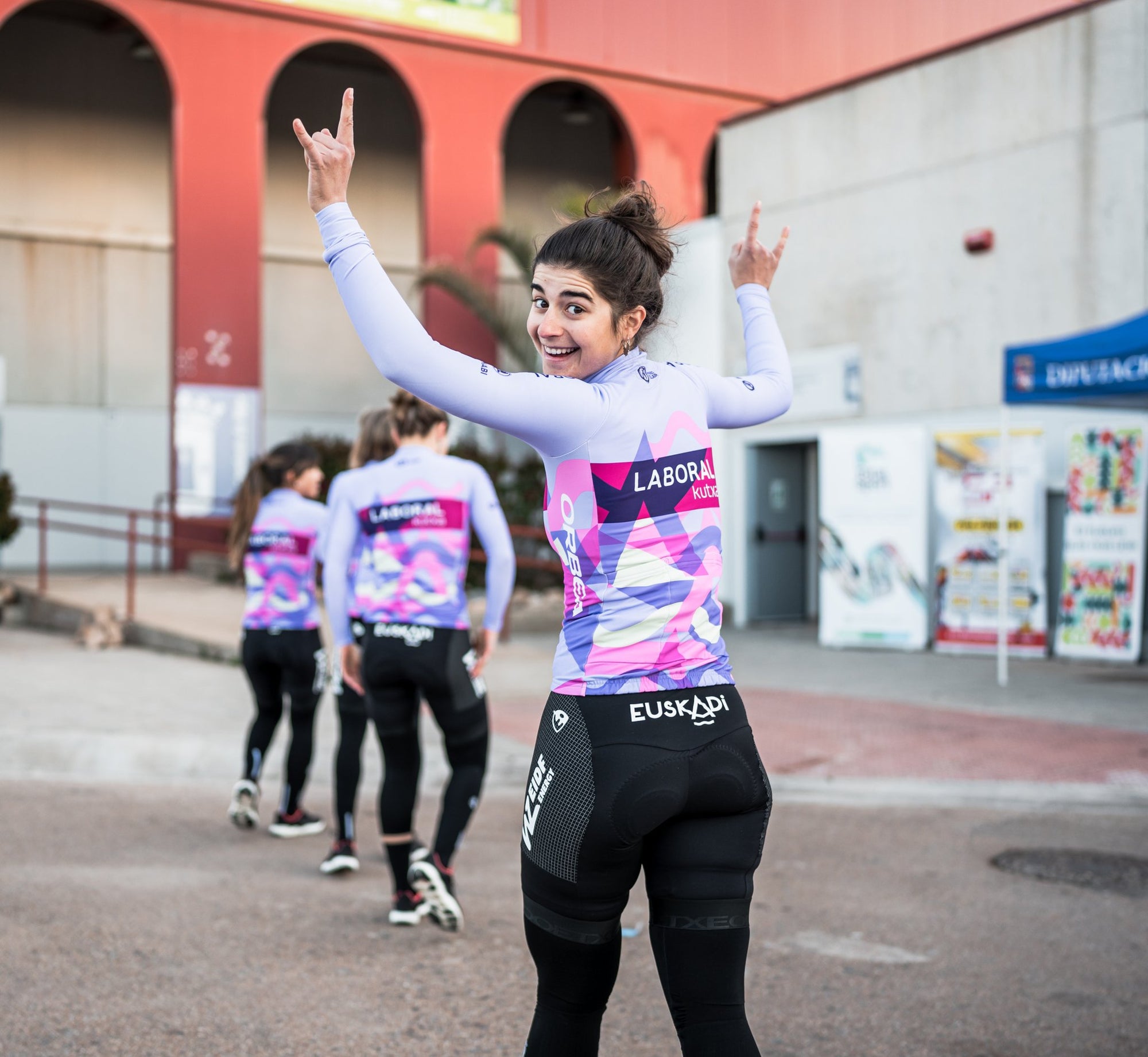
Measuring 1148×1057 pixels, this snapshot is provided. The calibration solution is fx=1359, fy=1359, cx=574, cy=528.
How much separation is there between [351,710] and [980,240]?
10482 millimetres

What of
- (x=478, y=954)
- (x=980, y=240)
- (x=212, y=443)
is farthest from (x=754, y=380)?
(x=212, y=443)

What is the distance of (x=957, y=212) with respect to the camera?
14.6 metres

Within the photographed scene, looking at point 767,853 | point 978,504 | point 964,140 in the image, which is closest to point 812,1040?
point 767,853

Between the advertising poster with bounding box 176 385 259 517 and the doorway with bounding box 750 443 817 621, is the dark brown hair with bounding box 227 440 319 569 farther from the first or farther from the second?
the advertising poster with bounding box 176 385 259 517

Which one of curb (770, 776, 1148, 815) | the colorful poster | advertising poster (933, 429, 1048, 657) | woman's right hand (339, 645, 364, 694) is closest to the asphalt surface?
curb (770, 776, 1148, 815)

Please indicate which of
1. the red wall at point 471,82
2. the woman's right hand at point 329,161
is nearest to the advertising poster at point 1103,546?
the red wall at point 471,82

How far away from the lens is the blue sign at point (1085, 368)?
32.2 feet

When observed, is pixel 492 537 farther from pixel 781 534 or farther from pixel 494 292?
pixel 494 292

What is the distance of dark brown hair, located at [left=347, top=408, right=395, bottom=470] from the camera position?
546cm

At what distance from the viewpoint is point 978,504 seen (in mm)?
13867

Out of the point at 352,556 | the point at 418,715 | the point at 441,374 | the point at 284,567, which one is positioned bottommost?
the point at 418,715

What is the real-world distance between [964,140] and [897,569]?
466 centimetres

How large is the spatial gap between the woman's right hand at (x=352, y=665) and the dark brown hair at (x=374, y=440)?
0.79 meters

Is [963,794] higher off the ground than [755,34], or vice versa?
[755,34]
